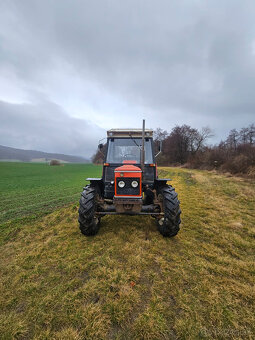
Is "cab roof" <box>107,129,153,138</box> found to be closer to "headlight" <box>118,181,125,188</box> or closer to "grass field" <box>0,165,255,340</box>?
"headlight" <box>118,181,125,188</box>

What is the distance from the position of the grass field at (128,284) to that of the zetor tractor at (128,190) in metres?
0.49

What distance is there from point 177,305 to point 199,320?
259 mm

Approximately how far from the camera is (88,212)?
3.15 metres

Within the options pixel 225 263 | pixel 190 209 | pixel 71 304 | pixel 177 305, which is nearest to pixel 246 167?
pixel 190 209

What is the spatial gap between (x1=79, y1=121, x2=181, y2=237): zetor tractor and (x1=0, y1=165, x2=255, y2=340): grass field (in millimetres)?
487

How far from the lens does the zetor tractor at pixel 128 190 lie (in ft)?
10.3

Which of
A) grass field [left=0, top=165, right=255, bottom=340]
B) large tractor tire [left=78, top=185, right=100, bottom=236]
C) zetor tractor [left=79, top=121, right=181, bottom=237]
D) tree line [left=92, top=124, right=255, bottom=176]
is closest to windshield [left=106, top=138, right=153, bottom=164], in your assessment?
zetor tractor [left=79, top=121, right=181, bottom=237]

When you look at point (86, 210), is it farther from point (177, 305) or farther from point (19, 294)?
point (177, 305)

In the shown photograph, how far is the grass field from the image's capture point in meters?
1.62

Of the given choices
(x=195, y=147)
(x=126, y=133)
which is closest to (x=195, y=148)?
(x=195, y=147)

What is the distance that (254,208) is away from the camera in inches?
218

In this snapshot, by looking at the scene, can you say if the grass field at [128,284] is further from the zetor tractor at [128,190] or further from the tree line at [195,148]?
the tree line at [195,148]

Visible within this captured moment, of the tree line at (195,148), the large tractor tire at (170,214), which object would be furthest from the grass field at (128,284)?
the tree line at (195,148)

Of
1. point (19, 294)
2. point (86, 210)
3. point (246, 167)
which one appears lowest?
point (19, 294)
